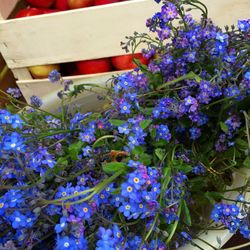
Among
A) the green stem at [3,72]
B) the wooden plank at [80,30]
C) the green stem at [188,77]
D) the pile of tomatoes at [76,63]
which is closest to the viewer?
the green stem at [188,77]

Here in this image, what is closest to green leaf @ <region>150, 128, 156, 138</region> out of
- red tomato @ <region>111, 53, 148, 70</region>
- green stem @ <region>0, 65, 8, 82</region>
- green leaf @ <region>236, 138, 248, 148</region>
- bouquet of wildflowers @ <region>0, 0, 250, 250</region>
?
bouquet of wildflowers @ <region>0, 0, 250, 250</region>

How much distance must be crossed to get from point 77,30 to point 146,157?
58 centimetres

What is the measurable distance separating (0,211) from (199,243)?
0.26 m

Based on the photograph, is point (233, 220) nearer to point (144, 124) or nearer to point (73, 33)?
point (144, 124)

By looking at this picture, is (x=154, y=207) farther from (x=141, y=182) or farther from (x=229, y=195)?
(x=229, y=195)

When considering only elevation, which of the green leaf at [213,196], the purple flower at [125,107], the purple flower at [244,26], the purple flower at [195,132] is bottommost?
the green leaf at [213,196]

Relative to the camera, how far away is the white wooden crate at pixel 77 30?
91cm

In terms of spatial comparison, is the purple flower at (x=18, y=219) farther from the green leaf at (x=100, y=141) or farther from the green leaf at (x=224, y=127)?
the green leaf at (x=224, y=127)

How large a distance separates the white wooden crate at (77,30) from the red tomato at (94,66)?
0.06ft

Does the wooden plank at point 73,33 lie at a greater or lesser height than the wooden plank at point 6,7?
lesser

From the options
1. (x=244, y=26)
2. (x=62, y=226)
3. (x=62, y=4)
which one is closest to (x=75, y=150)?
(x=62, y=226)

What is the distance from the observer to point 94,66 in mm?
1051

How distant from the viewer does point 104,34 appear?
0.97 meters

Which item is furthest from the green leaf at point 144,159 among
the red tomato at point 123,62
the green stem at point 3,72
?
the green stem at point 3,72
